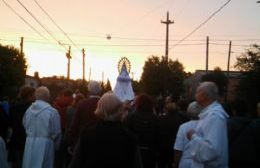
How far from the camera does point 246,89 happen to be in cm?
4947

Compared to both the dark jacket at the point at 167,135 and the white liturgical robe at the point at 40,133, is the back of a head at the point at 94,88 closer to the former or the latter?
the white liturgical robe at the point at 40,133

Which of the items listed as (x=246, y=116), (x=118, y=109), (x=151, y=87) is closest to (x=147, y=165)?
(x=246, y=116)

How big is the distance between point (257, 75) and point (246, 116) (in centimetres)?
3901

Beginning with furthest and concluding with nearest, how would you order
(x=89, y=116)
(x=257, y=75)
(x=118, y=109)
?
(x=257, y=75) → (x=89, y=116) → (x=118, y=109)

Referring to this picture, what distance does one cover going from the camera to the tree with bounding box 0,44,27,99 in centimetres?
6512

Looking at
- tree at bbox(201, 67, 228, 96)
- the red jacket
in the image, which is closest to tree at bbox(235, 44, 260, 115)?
tree at bbox(201, 67, 228, 96)

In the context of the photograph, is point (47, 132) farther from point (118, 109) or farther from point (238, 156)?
point (118, 109)

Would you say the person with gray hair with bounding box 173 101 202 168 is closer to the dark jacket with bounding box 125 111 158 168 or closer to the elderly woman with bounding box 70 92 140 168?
the dark jacket with bounding box 125 111 158 168

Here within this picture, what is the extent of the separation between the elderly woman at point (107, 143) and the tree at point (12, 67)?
57.4m

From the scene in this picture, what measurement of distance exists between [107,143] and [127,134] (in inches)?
9.7

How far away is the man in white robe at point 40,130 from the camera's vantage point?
35.5ft

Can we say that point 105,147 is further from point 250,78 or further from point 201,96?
point 250,78

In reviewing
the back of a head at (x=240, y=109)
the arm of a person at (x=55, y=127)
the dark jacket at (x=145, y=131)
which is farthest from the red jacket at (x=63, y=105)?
the back of a head at (x=240, y=109)

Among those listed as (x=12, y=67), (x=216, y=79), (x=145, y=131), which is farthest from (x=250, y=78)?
(x=145, y=131)
